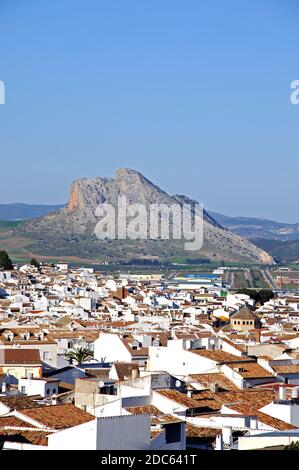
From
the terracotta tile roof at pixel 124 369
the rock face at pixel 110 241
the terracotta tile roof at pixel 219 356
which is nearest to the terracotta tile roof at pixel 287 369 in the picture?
the terracotta tile roof at pixel 219 356

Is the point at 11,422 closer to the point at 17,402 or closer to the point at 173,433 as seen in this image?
the point at 173,433

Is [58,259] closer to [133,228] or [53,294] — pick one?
[133,228]

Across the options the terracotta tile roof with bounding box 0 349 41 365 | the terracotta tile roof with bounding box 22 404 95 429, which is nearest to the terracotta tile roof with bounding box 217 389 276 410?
the terracotta tile roof with bounding box 22 404 95 429

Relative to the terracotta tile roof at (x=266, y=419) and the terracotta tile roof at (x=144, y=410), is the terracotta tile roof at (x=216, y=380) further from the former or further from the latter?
the terracotta tile roof at (x=144, y=410)

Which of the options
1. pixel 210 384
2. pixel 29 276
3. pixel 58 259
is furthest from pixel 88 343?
pixel 58 259

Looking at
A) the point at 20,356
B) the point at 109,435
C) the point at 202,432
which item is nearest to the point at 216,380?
the point at 20,356

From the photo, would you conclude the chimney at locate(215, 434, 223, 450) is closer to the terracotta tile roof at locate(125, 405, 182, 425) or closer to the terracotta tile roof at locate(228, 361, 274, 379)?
the terracotta tile roof at locate(125, 405, 182, 425)
